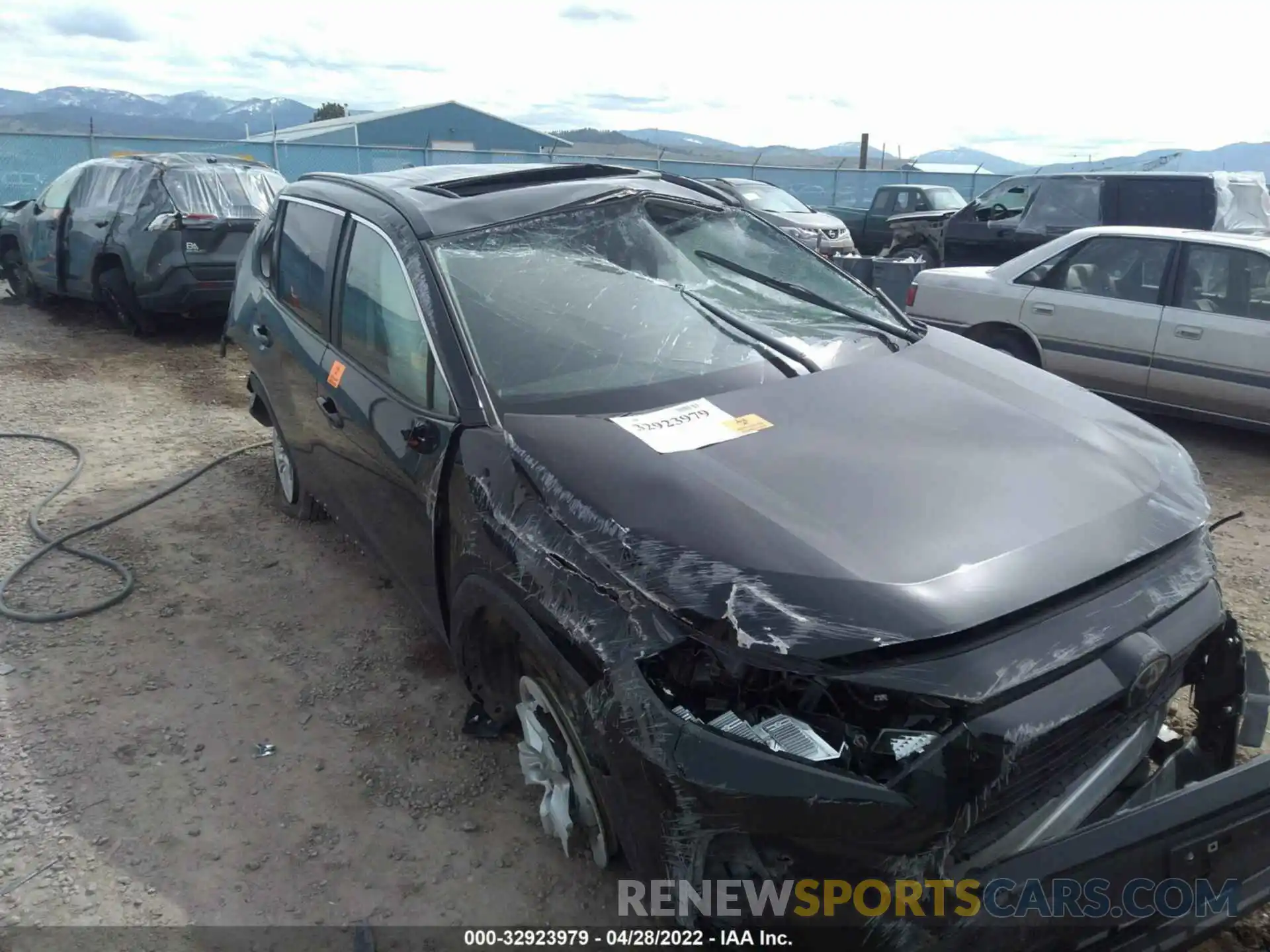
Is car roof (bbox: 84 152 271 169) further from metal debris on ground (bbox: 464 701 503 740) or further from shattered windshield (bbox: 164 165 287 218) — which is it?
metal debris on ground (bbox: 464 701 503 740)

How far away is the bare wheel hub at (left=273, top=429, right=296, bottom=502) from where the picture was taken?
4867 millimetres

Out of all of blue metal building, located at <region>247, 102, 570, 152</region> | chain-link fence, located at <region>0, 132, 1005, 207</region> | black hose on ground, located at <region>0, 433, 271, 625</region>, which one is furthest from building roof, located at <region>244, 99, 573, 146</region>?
black hose on ground, located at <region>0, 433, 271, 625</region>

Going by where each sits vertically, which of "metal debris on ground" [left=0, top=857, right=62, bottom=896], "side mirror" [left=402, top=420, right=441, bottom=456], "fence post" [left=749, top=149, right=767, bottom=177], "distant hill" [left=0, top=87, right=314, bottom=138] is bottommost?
"metal debris on ground" [left=0, top=857, right=62, bottom=896]

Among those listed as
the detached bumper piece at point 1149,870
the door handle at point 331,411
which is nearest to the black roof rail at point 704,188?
the door handle at point 331,411

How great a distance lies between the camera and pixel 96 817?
2914 mm

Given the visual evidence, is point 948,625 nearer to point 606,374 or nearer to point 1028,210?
point 606,374

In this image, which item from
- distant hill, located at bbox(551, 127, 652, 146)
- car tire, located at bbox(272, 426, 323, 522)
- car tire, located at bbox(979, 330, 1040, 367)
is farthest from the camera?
distant hill, located at bbox(551, 127, 652, 146)

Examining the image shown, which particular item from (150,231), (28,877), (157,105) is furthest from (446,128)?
(157,105)

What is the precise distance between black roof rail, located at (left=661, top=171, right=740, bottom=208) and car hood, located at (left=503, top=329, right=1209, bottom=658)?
4.52ft

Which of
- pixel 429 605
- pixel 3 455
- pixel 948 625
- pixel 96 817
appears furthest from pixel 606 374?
pixel 3 455

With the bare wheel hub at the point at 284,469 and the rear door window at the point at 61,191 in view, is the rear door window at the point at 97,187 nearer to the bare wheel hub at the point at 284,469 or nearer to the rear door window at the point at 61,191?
the rear door window at the point at 61,191

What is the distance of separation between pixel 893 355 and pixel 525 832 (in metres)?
2.00

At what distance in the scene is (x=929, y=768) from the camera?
5.74ft

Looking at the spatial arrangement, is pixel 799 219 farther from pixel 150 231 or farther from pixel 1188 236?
pixel 150 231
